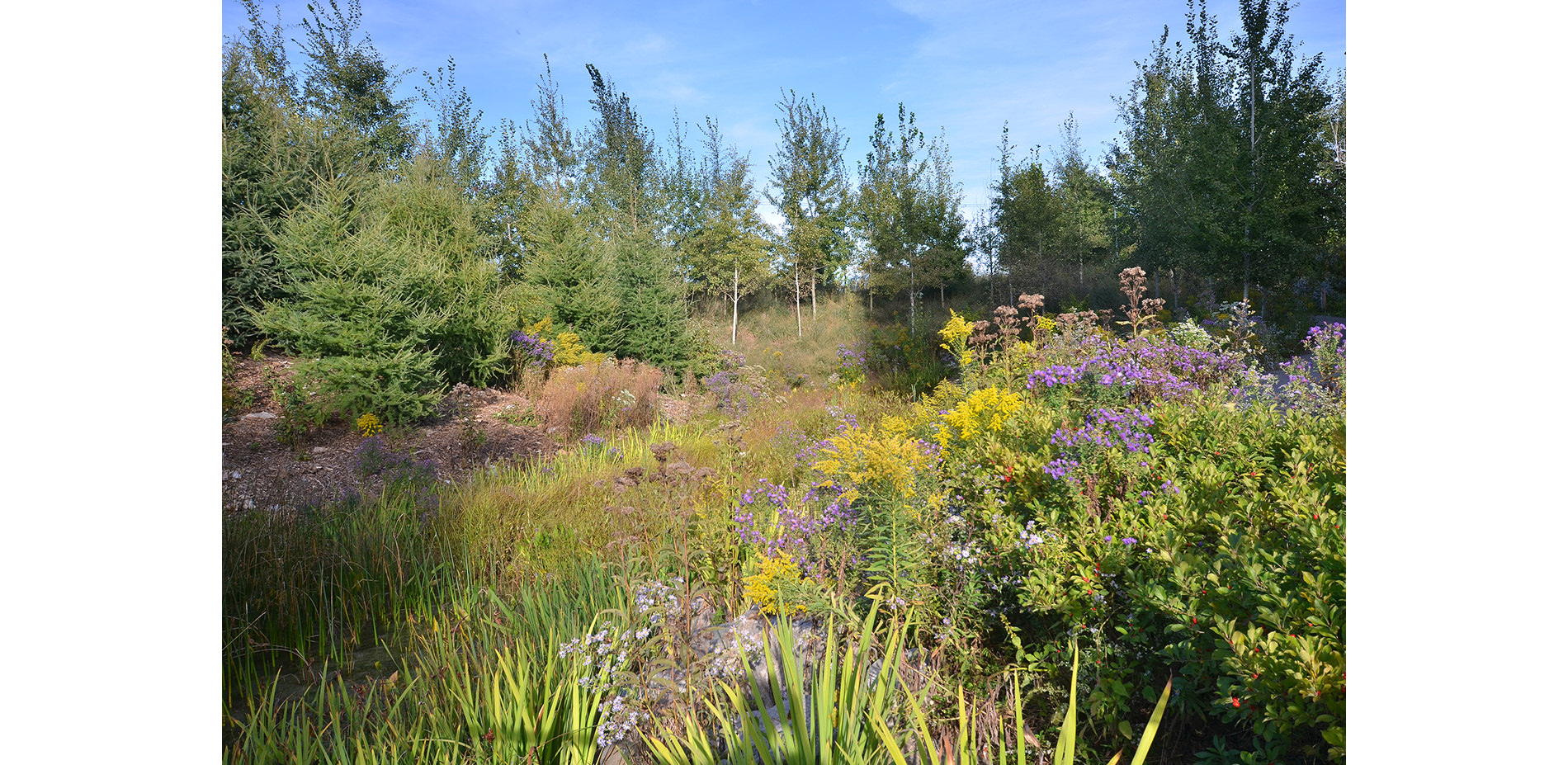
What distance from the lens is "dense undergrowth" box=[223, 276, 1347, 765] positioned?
1.42m

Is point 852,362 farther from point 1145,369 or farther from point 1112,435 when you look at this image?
point 1112,435

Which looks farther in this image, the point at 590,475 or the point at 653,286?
the point at 653,286

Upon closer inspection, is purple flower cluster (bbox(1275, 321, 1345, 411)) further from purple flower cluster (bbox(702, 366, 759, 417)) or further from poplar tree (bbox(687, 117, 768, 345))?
poplar tree (bbox(687, 117, 768, 345))

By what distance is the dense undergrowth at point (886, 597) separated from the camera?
142 cm

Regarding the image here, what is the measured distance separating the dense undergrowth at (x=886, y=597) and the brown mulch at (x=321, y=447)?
2.27ft

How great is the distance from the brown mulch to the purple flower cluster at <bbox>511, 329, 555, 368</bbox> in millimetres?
1537

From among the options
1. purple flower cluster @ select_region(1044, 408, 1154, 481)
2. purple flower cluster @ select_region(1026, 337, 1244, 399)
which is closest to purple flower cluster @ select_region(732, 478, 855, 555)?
purple flower cluster @ select_region(1044, 408, 1154, 481)

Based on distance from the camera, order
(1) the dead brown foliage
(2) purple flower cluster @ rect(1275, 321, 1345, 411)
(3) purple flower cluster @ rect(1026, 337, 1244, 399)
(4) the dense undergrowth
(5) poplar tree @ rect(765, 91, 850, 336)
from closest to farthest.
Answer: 1. (4) the dense undergrowth
2. (2) purple flower cluster @ rect(1275, 321, 1345, 411)
3. (3) purple flower cluster @ rect(1026, 337, 1244, 399)
4. (1) the dead brown foliage
5. (5) poplar tree @ rect(765, 91, 850, 336)

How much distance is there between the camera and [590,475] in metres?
4.52

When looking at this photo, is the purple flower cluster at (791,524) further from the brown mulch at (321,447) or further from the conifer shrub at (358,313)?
the conifer shrub at (358,313)

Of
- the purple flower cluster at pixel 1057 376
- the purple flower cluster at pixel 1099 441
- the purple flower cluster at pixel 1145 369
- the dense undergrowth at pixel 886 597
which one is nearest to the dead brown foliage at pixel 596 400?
the dense undergrowth at pixel 886 597
